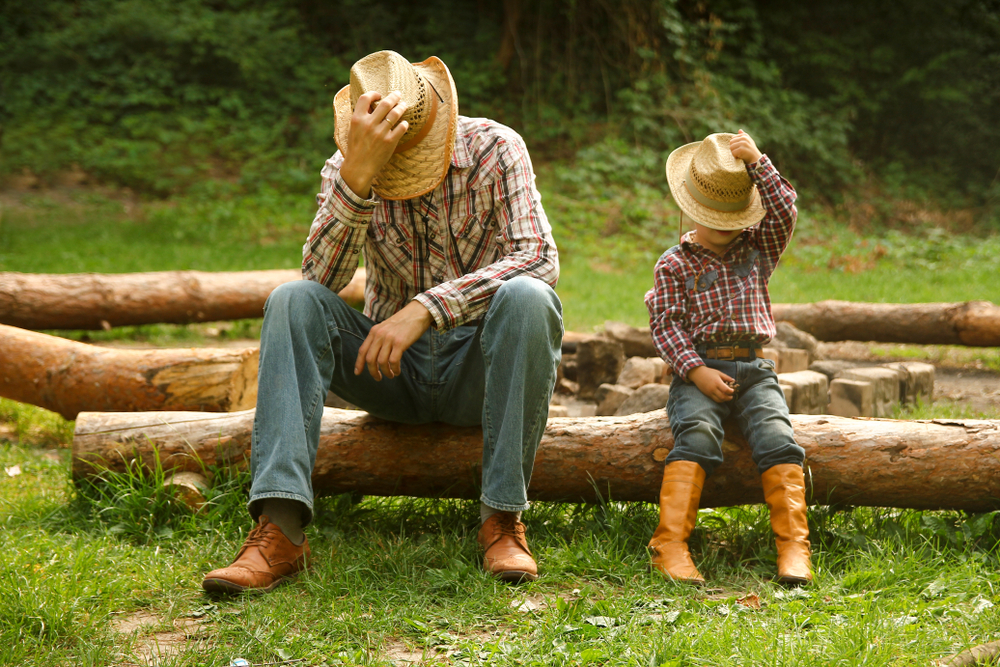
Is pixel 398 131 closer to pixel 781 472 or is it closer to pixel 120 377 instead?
pixel 781 472

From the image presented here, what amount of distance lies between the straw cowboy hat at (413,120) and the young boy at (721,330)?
900mm

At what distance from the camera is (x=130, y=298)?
5.67 meters

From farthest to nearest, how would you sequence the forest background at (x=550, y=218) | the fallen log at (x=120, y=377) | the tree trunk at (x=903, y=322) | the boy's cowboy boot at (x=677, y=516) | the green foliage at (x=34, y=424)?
1. the tree trunk at (x=903, y=322)
2. the green foliage at (x=34, y=424)
3. the fallen log at (x=120, y=377)
4. the boy's cowboy boot at (x=677, y=516)
5. the forest background at (x=550, y=218)

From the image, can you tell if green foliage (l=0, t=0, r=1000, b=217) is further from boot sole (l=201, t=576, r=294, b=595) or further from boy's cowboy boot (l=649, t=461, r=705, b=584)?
boy's cowboy boot (l=649, t=461, r=705, b=584)

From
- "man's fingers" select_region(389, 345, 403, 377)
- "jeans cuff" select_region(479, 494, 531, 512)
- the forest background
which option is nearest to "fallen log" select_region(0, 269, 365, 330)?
the forest background

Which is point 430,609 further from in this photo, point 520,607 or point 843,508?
point 843,508

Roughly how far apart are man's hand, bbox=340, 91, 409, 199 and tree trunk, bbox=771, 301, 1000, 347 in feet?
13.9

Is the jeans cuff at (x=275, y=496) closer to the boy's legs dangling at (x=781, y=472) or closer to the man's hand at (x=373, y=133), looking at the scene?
the man's hand at (x=373, y=133)

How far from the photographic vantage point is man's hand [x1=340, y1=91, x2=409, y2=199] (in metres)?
2.30

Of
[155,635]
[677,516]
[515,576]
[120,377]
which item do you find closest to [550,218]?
[120,377]

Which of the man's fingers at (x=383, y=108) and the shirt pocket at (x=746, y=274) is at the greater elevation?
the man's fingers at (x=383, y=108)

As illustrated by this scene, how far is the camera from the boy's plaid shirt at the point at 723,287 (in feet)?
9.33

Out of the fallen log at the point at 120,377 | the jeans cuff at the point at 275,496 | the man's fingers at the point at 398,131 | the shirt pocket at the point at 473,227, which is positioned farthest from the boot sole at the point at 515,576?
the fallen log at the point at 120,377

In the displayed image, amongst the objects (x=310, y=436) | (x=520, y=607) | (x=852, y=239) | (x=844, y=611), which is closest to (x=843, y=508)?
(x=844, y=611)
